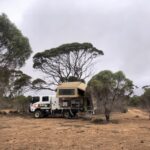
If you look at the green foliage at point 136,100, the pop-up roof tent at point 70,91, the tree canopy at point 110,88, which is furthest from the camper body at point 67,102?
the green foliage at point 136,100

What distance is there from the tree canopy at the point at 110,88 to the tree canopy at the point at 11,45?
1354 centimetres

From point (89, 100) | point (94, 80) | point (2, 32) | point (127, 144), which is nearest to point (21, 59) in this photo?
point (2, 32)

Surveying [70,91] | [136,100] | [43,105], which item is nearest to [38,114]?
[43,105]

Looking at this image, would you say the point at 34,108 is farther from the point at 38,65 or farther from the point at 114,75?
the point at 38,65

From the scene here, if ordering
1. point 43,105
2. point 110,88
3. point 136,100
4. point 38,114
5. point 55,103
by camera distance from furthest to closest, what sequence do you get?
point 136,100 < point 38,114 < point 43,105 < point 55,103 < point 110,88

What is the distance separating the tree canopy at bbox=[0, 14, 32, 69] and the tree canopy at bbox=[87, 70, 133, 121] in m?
13.5

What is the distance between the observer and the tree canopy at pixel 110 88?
2618 centimetres

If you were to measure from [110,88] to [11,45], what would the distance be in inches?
597

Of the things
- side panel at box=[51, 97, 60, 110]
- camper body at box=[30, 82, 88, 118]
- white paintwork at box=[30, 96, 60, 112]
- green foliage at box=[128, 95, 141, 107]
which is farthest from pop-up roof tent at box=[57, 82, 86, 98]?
green foliage at box=[128, 95, 141, 107]

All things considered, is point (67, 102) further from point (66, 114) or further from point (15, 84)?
point (15, 84)

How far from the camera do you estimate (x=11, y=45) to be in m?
37.3

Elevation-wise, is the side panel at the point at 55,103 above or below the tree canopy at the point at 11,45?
below

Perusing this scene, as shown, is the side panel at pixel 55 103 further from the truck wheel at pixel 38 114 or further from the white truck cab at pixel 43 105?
the truck wheel at pixel 38 114

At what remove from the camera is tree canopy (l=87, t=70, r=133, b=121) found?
2618 cm
